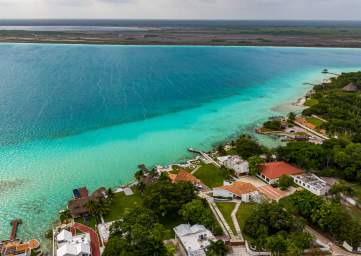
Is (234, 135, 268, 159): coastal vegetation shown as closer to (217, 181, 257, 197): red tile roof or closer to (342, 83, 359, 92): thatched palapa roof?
(217, 181, 257, 197): red tile roof

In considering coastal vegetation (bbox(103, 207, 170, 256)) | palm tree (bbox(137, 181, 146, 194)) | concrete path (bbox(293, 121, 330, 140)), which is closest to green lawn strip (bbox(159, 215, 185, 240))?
coastal vegetation (bbox(103, 207, 170, 256))

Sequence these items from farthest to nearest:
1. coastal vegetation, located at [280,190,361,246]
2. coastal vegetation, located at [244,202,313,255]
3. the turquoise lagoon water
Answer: the turquoise lagoon water, coastal vegetation, located at [280,190,361,246], coastal vegetation, located at [244,202,313,255]

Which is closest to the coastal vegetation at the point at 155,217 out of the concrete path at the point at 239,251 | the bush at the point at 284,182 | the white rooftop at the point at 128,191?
the white rooftop at the point at 128,191

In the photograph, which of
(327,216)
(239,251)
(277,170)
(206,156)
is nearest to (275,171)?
(277,170)

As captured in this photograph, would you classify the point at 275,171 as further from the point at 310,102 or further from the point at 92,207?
the point at 310,102

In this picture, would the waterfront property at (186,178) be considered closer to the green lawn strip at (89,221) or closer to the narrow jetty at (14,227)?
the green lawn strip at (89,221)

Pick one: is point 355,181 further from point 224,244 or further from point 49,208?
point 49,208

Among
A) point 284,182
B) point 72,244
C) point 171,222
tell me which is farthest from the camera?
point 284,182
